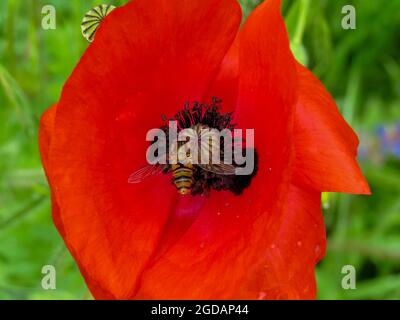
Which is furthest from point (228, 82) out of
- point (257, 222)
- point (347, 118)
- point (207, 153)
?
point (347, 118)

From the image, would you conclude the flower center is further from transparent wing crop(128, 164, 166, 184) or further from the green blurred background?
the green blurred background

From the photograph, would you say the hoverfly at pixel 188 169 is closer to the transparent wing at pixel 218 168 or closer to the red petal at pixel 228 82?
the transparent wing at pixel 218 168

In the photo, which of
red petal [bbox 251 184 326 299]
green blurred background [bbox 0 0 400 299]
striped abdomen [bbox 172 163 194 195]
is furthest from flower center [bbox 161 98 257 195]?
green blurred background [bbox 0 0 400 299]

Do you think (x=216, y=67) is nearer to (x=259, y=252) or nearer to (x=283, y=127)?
(x=283, y=127)

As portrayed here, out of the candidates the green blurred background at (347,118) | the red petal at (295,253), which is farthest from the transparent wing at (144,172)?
the green blurred background at (347,118)

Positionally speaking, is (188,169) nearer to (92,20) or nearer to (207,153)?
(207,153)
